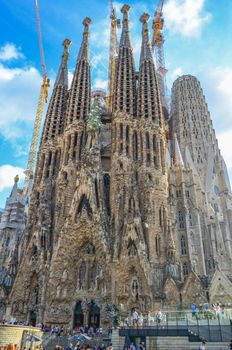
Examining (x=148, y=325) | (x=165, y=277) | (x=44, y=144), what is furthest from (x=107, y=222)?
(x=44, y=144)

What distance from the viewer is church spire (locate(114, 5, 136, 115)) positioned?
39375mm

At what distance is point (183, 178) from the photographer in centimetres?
4006

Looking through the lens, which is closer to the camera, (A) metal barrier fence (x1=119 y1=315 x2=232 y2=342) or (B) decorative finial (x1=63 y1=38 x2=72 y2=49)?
(A) metal barrier fence (x1=119 y1=315 x2=232 y2=342)

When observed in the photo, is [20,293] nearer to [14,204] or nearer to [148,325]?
[148,325]

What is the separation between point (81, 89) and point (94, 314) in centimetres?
2915

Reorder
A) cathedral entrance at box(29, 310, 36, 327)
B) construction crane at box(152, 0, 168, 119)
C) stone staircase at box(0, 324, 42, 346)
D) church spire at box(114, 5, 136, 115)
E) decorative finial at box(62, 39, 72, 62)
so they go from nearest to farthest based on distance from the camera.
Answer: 1. stone staircase at box(0, 324, 42, 346)
2. cathedral entrance at box(29, 310, 36, 327)
3. church spire at box(114, 5, 136, 115)
4. decorative finial at box(62, 39, 72, 62)
5. construction crane at box(152, 0, 168, 119)

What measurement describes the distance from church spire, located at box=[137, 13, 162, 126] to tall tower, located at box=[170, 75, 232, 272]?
1043 centimetres

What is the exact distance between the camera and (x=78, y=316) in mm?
29484

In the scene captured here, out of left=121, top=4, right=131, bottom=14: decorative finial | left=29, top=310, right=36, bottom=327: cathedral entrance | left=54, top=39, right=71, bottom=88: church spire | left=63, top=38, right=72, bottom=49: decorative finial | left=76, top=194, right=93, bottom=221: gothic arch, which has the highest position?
left=121, top=4, right=131, bottom=14: decorative finial

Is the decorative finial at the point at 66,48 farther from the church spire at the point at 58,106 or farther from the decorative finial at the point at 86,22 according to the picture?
the decorative finial at the point at 86,22

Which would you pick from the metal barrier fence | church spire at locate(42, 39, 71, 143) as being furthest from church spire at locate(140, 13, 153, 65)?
the metal barrier fence

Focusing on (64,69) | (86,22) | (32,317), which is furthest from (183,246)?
(86,22)

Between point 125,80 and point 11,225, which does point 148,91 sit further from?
point 11,225

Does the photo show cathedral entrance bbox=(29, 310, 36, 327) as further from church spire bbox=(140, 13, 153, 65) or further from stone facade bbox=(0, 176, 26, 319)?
church spire bbox=(140, 13, 153, 65)
